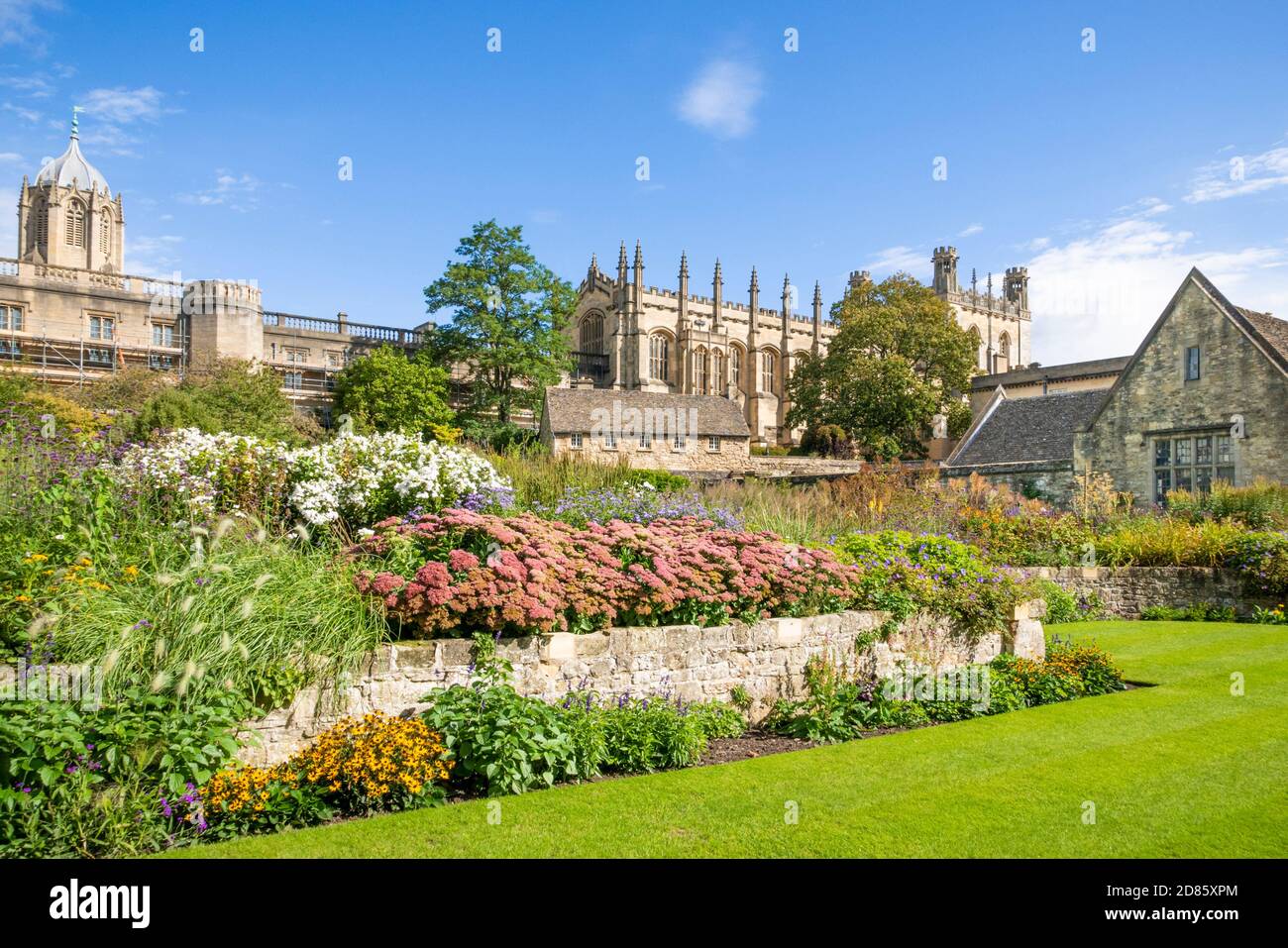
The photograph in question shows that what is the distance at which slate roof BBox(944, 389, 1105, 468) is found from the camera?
27.3 meters

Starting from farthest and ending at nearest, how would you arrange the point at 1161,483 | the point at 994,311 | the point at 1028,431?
1. the point at 994,311
2. the point at 1028,431
3. the point at 1161,483

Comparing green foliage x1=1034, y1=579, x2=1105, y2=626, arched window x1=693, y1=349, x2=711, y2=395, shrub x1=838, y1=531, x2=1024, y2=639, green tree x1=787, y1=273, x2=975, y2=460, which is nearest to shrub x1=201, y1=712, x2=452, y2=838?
shrub x1=838, y1=531, x2=1024, y2=639

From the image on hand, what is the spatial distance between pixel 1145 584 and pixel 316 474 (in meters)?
13.4

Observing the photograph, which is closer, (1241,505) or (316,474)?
(316,474)

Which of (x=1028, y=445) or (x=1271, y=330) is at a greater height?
(x=1271, y=330)

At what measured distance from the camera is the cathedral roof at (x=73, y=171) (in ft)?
193

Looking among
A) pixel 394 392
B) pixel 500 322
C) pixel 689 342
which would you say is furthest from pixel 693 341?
pixel 394 392

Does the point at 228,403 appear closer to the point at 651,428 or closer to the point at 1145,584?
the point at 651,428

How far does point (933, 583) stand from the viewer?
29.0ft

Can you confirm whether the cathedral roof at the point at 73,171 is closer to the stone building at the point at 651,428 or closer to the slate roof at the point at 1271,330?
the stone building at the point at 651,428

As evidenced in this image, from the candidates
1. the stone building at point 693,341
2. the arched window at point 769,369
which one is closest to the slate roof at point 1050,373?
the stone building at point 693,341

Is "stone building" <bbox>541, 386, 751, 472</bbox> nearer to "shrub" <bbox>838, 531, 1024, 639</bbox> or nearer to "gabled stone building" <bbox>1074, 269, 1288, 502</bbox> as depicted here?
"gabled stone building" <bbox>1074, 269, 1288, 502</bbox>

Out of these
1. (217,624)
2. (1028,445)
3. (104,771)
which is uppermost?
(1028,445)

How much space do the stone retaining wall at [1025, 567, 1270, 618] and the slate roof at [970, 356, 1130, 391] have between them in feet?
112
